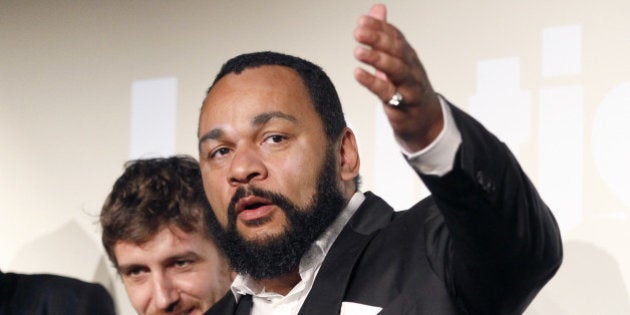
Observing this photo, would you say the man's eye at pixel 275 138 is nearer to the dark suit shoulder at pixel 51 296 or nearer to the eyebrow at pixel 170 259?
the eyebrow at pixel 170 259

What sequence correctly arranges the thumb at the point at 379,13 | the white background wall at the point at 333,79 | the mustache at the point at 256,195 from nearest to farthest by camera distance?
the thumb at the point at 379,13 < the mustache at the point at 256,195 < the white background wall at the point at 333,79

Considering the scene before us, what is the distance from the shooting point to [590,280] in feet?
7.09

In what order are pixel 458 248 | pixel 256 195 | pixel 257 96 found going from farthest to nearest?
pixel 257 96
pixel 256 195
pixel 458 248

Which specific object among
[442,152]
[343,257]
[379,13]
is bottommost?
[343,257]

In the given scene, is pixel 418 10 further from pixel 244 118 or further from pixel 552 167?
pixel 244 118

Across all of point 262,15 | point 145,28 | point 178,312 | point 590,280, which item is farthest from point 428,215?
point 145,28

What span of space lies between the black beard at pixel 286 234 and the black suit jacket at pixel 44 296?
748mm

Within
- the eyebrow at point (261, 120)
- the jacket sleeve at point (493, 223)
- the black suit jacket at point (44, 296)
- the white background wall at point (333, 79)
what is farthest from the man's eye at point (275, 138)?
the black suit jacket at point (44, 296)

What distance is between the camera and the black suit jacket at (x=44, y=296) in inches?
94.2

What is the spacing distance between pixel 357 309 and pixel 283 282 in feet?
0.78

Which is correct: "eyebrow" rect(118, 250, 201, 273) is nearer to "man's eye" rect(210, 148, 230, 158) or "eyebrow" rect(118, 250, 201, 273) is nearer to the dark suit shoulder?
the dark suit shoulder

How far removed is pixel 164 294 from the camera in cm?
229

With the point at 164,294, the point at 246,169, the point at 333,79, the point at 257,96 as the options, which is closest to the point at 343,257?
the point at 246,169

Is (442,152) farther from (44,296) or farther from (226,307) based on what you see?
(44,296)
